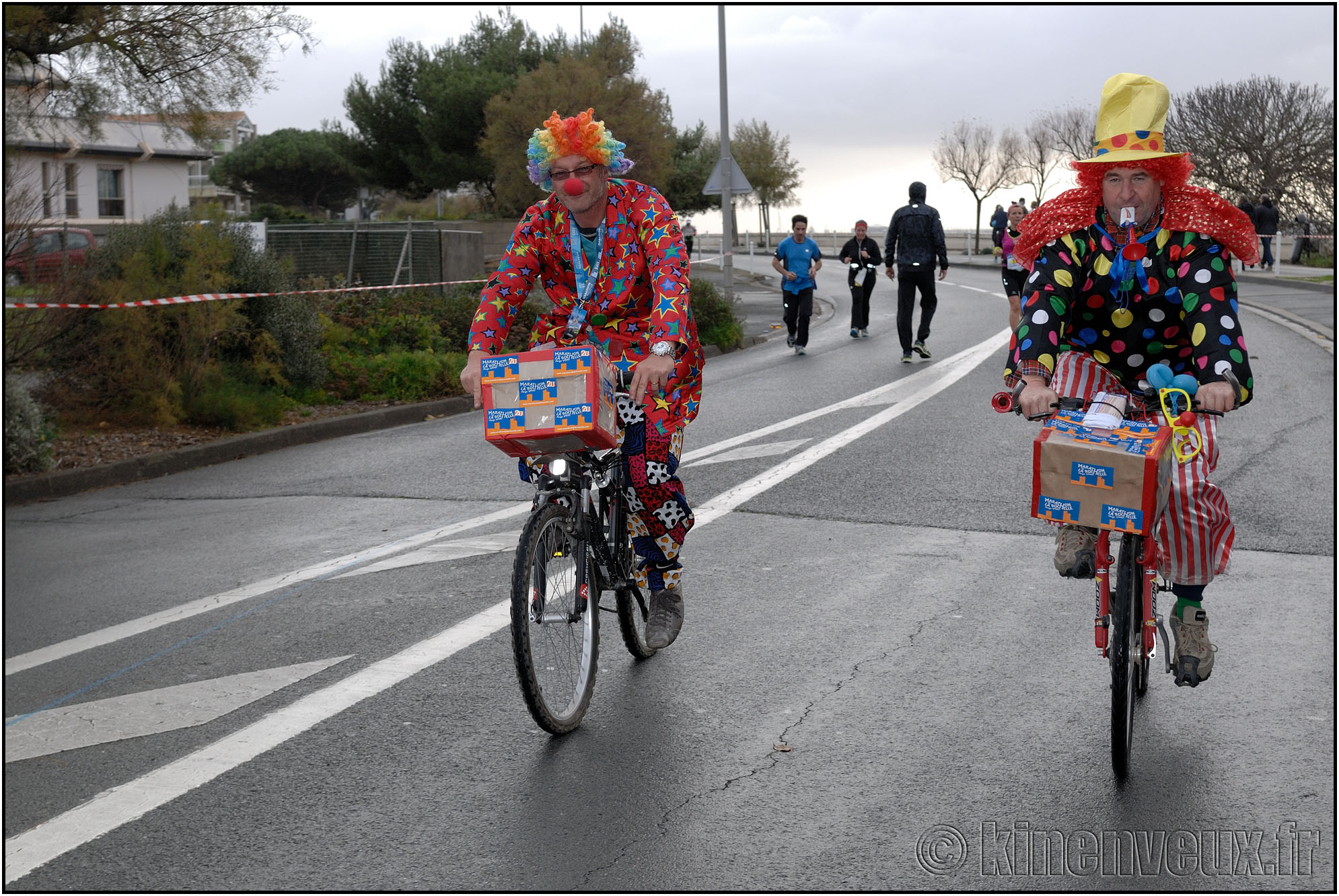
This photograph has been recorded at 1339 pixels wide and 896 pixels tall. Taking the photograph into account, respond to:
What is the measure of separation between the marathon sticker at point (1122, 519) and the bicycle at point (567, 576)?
1.60 metres

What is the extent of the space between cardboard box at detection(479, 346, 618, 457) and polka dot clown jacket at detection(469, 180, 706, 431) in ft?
1.44

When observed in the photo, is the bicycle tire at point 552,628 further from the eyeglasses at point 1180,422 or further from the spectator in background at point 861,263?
the spectator in background at point 861,263

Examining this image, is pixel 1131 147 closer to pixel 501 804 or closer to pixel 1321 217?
pixel 501 804

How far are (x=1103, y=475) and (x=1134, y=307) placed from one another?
76cm

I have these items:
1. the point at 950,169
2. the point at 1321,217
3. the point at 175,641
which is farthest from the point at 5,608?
the point at 950,169

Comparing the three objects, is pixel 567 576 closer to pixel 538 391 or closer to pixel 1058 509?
pixel 538 391

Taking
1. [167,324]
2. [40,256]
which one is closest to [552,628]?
[40,256]

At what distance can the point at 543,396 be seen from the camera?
13.5ft

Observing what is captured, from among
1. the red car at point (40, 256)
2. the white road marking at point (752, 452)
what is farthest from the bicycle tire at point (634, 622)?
the red car at point (40, 256)

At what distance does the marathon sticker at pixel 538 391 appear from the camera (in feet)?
13.5

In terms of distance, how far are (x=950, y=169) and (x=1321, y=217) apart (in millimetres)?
37451

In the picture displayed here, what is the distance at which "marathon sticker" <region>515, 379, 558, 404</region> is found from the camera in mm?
4113

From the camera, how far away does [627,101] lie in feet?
123

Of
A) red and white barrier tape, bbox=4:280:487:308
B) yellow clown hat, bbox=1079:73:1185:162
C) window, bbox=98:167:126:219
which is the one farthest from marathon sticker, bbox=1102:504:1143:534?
window, bbox=98:167:126:219
